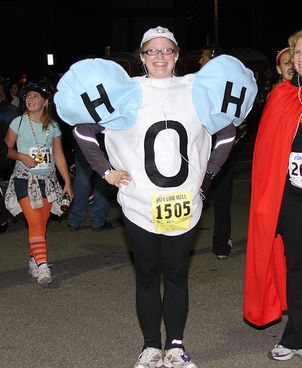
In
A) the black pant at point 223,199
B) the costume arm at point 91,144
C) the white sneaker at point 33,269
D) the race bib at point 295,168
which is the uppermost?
the costume arm at point 91,144

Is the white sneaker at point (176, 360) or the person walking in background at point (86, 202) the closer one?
the white sneaker at point (176, 360)

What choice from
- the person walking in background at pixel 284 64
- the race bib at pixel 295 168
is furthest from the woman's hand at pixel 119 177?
the person walking in background at pixel 284 64

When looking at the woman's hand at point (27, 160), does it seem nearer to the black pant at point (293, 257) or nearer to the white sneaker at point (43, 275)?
the white sneaker at point (43, 275)

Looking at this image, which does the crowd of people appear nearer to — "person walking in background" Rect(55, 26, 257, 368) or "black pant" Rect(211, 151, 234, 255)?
"person walking in background" Rect(55, 26, 257, 368)

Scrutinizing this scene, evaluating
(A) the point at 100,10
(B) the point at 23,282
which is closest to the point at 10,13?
(A) the point at 100,10

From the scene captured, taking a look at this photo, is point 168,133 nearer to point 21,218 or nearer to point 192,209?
point 192,209

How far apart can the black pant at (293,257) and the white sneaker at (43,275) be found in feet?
8.17

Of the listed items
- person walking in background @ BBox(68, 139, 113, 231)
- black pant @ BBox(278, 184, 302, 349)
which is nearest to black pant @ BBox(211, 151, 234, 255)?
person walking in background @ BBox(68, 139, 113, 231)

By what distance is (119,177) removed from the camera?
14.3ft

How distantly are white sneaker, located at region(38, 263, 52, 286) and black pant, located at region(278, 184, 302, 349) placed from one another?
249 cm

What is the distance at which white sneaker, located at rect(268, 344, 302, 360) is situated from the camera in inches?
186

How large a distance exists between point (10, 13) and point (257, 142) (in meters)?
48.8

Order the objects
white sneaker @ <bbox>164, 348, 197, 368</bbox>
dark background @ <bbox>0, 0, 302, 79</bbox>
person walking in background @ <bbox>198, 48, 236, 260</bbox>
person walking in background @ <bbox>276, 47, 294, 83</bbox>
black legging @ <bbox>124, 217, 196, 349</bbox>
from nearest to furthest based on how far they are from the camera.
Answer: black legging @ <bbox>124, 217, 196, 349</bbox>
white sneaker @ <bbox>164, 348, 197, 368</bbox>
person walking in background @ <bbox>276, 47, 294, 83</bbox>
person walking in background @ <bbox>198, 48, 236, 260</bbox>
dark background @ <bbox>0, 0, 302, 79</bbox>

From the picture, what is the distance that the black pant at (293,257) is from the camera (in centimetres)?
460
